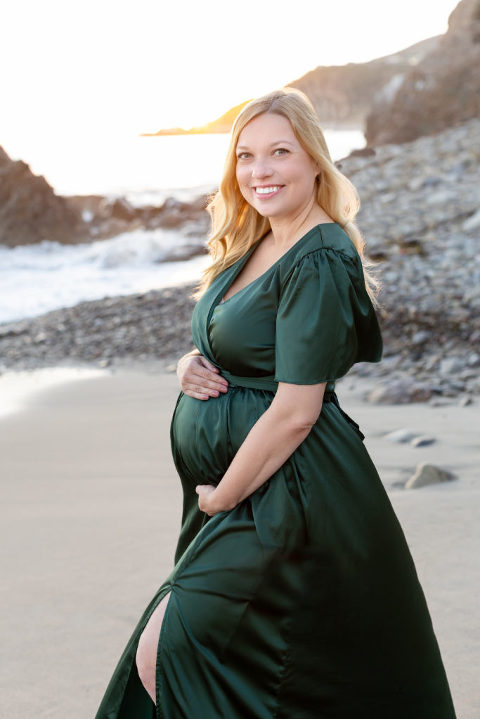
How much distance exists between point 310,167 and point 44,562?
2.59 meters

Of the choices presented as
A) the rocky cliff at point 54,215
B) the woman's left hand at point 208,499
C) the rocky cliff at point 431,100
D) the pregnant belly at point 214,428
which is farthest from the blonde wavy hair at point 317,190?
the rocky cliff at point 431,100

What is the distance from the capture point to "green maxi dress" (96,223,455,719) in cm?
194

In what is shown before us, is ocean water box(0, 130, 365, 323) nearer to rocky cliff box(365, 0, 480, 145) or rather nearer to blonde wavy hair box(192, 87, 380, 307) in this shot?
blonde wavy hair box(192, 87, 380, 307)

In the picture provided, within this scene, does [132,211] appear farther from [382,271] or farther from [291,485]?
[291,485]

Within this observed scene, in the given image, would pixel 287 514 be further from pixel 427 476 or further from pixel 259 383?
pixel 427 476

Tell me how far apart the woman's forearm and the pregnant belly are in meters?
0.10

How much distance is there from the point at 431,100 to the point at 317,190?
21.5m

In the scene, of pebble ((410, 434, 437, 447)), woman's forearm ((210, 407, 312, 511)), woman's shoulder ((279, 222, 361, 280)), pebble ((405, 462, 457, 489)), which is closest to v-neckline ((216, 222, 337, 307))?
woman's shoulder ((279, 222, 361, 280))

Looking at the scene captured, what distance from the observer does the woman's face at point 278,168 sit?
211cm

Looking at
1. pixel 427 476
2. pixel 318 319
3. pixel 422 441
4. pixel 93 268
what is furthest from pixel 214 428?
pixel 93 268

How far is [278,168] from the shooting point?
2109mm

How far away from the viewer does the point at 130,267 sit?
712 inches

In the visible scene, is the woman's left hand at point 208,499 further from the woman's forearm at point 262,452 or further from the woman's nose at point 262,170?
the woman's nose at point 262,170

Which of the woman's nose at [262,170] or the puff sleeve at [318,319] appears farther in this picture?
the woman's nose at [262,170]
